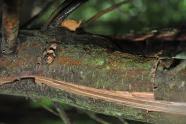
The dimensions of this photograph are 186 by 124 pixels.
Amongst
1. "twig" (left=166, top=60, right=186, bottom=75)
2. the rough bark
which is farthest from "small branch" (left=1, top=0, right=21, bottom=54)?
"twig" (left=166, top=60, right=186, bottom=75)

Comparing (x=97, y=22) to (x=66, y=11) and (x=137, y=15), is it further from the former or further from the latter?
(x=66, y=11)

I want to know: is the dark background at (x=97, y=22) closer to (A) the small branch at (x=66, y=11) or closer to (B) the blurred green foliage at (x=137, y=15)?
(B) the blurred green foliage at (x=137, y=15)

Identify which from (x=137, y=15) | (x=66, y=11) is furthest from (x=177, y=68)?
(x=137, y=15)

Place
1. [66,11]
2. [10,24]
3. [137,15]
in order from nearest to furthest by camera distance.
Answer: [10,24], [66,11], [137,15]

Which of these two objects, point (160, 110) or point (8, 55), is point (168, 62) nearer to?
point (160, 110)

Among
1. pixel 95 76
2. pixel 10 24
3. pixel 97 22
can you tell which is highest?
pixel 97 22

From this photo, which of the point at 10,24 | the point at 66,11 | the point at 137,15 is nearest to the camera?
the point at 10,24
